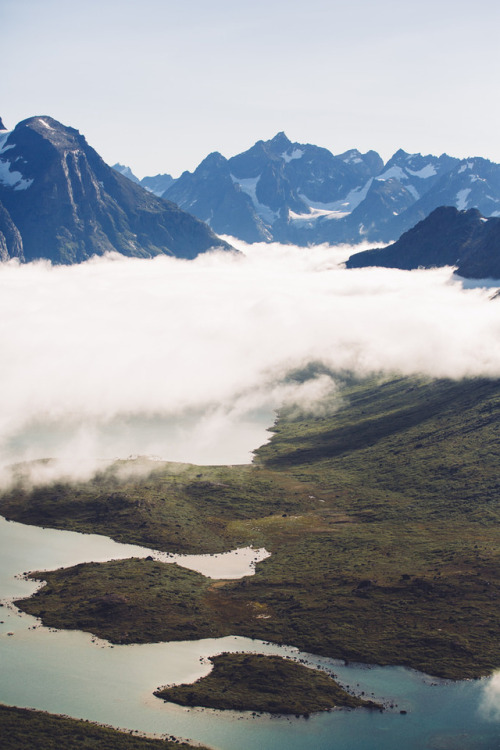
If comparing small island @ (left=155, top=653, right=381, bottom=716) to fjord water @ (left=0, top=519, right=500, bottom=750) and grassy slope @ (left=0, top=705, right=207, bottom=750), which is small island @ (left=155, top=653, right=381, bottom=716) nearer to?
fjord water @ (left=0, top=519, right=500, bottom=750)

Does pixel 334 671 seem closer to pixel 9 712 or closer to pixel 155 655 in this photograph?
pixel 155 655

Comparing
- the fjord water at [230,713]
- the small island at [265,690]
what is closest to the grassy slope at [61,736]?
the fjord water at [230,713]

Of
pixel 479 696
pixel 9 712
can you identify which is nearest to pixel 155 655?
pixel 9 712

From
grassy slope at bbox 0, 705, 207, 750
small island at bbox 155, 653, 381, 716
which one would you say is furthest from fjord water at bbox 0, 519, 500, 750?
grassy slope at bbox 0, 705, 207, 750

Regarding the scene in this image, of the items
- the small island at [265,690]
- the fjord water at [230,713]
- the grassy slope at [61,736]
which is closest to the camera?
the grassy slope at [61,736]

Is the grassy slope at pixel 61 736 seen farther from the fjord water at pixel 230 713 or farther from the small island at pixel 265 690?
the small island at pixel 265 690
